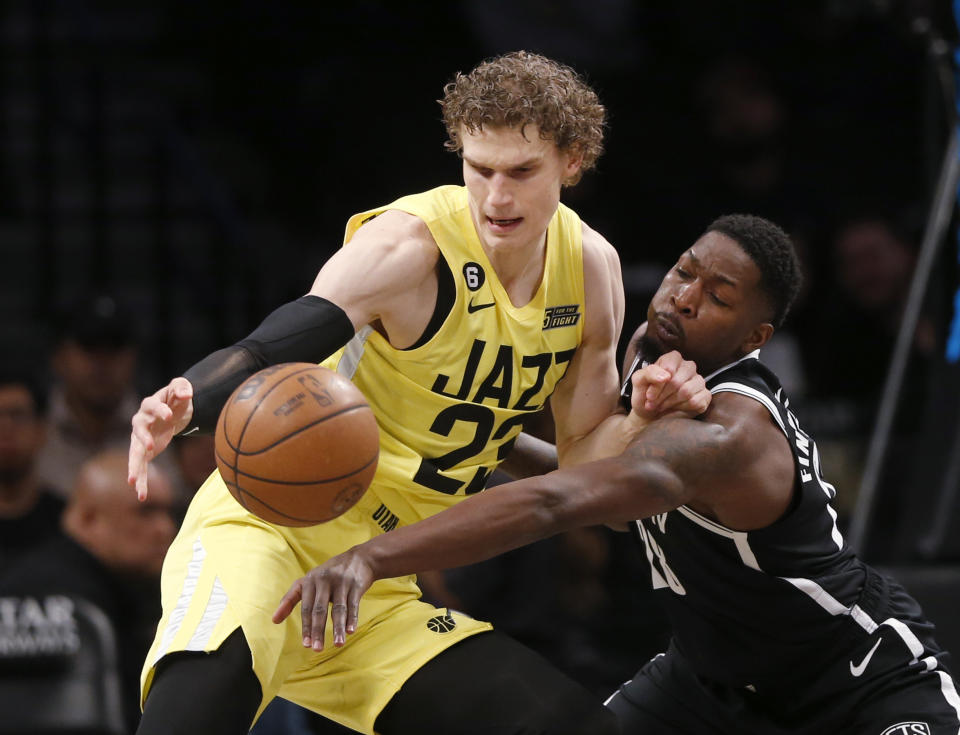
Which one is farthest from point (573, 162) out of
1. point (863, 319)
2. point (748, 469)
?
point (863, 319)

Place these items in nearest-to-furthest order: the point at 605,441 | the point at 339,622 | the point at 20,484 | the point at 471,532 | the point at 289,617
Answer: the point at 339,622, the point at 471,532, the point at 289,617, the point at 605,441, the point at 20,484

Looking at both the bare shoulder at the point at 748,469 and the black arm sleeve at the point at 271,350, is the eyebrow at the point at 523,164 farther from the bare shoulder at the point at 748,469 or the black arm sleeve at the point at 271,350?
Answer: the bare shoulder at the point at 748,469

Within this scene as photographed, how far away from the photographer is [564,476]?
3.42 meters

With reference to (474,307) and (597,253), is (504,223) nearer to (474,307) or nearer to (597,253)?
(474,307)

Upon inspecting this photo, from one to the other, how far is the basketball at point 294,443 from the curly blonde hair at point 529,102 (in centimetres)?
88

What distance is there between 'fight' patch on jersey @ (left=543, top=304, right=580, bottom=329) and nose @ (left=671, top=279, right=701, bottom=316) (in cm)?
30

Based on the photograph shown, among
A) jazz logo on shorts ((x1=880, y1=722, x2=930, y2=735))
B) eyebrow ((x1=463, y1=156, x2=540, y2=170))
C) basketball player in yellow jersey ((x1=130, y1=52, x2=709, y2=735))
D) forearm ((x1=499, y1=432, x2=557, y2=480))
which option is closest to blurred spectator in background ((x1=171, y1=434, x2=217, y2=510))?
forearm ((x1=499, y1=432, x2=557, y2=480))

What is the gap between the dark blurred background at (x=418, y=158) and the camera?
7.93 metres

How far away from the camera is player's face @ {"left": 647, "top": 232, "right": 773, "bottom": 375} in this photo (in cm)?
386

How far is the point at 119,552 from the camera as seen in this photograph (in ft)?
19.3

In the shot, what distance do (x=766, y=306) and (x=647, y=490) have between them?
30.7 inches

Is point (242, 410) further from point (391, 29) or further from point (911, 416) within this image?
point (391, 29)

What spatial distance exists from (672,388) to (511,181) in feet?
2.27

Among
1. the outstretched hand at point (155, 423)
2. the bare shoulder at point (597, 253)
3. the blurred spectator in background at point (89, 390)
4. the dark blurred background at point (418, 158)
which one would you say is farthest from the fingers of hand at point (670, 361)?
the blurred spectator in background at point (89, 390)
